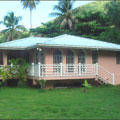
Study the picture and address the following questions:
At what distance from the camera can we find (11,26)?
43250mm

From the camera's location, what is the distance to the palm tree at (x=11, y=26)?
4241 cm

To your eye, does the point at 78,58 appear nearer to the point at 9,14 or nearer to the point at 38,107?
the point at 38,107

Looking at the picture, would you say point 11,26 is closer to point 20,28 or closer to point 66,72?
point 20,28

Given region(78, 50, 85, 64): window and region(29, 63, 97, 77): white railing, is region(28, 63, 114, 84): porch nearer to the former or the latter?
region(29, 63, 97, 77): white railing

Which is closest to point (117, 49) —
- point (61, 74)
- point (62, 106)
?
point (61, 74)

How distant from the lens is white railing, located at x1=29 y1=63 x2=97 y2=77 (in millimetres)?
13906

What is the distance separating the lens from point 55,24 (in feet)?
125

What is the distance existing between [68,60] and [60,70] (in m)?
1.90

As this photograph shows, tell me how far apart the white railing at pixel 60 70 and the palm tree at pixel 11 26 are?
28.9 m

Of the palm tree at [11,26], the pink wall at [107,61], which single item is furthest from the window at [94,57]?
the palm tree at [11,26]

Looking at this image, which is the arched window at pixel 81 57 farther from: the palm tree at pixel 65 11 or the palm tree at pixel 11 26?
the palm tree at pixel 11 26

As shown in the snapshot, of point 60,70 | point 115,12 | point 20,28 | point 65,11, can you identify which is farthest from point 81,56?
point 20,28

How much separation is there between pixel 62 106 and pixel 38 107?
95 cm

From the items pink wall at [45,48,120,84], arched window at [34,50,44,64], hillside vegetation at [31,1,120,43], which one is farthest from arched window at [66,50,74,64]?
hillside vegetation at [31,1,120,43]
